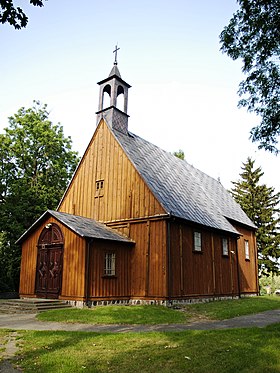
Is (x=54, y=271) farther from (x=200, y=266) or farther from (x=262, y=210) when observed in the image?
(x=262, y=210)

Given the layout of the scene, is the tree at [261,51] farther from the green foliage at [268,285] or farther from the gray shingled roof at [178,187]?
the green foliage at [268,285]

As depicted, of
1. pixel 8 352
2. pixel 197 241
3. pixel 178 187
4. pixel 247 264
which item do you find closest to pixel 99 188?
pixel 178 187

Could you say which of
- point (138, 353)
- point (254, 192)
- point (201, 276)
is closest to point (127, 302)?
point (201, 276)

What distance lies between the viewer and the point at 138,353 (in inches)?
287

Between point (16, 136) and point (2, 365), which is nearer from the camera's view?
point (2, 365)

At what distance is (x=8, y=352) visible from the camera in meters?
7.60

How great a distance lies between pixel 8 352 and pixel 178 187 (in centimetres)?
1512

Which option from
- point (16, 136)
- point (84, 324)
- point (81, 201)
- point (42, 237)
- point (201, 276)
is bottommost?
point (84, 324)

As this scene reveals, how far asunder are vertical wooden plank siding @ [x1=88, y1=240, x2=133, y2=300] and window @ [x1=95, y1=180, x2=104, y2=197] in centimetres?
387

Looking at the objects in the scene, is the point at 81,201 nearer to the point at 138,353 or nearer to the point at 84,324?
the point at 84,324

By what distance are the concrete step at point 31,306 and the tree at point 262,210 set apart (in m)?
28.0

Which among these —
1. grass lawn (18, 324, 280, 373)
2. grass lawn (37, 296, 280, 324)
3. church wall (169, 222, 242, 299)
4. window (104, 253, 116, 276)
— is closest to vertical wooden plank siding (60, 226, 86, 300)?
window (104, 253, 116, 276)

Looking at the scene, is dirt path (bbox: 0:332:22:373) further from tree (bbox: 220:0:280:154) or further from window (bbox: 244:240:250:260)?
window (bbox: 244:240:250:260)

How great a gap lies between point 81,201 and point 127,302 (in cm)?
678
